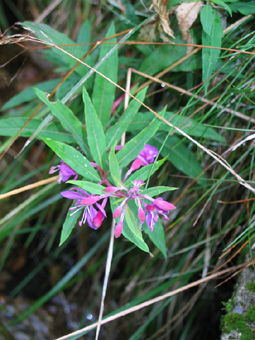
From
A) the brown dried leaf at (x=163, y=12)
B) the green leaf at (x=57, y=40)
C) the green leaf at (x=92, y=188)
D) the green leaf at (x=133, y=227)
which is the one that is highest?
the green leaf at (x=57, y=40)

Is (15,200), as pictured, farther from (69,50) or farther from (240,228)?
(240,228)

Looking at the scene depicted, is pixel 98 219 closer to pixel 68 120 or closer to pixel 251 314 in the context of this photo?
pixel 68 120

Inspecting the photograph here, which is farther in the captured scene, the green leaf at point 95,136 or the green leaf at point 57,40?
the green leaf at point 57,40

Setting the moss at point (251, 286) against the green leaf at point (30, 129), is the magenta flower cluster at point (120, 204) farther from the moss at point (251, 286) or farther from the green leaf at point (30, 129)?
the moss at point (251, 286)

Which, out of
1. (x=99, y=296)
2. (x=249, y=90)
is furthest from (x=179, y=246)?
(x=249, y=90)

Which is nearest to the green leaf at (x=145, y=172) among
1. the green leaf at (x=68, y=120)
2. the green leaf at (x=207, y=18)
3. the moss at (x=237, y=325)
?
the green leaf at (x=68, y=120)
